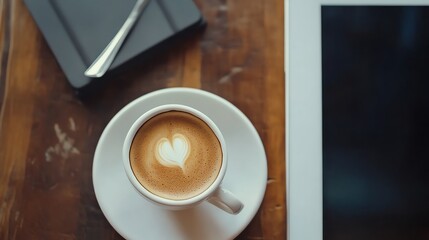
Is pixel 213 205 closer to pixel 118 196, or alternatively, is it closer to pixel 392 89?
pixel 118 196

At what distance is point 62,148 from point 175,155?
139 mm

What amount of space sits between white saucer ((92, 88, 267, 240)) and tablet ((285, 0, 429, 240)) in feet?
0.17

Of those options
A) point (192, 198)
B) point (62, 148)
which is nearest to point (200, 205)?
point (192, 198)

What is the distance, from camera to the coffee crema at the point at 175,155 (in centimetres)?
50

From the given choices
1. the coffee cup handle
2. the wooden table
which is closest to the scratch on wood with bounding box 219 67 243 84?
the wooden table

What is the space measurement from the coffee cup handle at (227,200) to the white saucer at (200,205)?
4 centimetres

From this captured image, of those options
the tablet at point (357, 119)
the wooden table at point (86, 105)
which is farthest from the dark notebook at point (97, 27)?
the tablet at point (357, 119)

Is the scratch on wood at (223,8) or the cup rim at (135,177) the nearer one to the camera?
the cup rim at (135,177)

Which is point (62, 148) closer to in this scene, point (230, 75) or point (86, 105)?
point (86, 105)

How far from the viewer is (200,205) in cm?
54

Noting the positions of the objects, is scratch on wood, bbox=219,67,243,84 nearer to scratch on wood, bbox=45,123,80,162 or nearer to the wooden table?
the wooden table

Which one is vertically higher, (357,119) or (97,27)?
(97,27)

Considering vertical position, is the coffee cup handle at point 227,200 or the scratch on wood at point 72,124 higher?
the scratch on wood at point 72,124

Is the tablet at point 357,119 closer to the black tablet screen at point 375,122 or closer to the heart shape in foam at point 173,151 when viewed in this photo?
the black tablet screen at point 375,122
